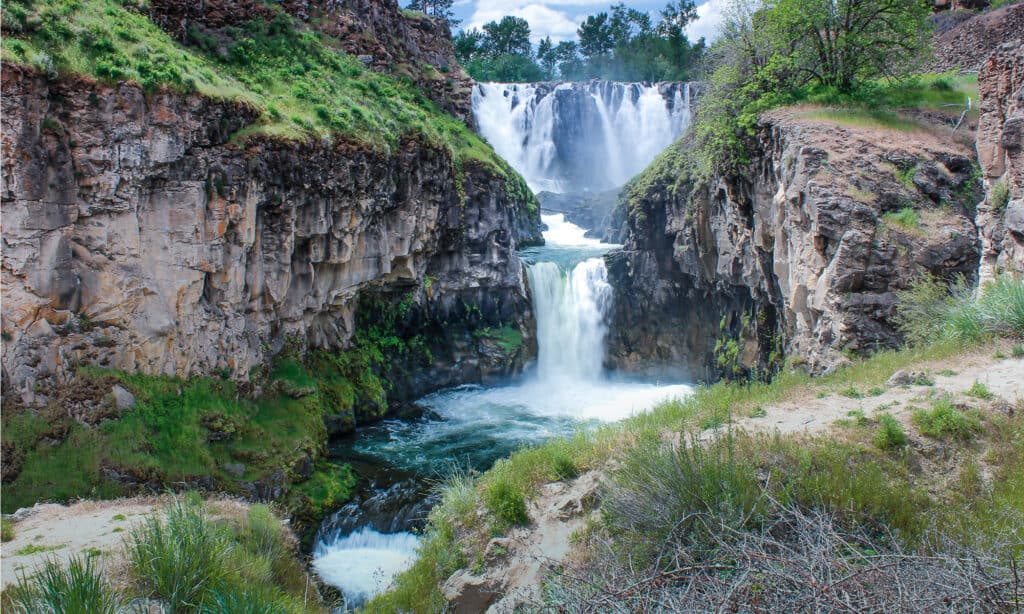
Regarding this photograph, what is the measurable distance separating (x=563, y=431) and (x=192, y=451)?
387 inches

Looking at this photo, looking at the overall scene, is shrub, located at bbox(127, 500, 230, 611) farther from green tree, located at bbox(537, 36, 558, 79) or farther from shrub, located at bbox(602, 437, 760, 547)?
green tree, located at bbox(537, 36, 558, 79)

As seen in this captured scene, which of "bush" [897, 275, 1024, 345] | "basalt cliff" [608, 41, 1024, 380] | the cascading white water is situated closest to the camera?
"bush" [897, 275, 1024, 345]

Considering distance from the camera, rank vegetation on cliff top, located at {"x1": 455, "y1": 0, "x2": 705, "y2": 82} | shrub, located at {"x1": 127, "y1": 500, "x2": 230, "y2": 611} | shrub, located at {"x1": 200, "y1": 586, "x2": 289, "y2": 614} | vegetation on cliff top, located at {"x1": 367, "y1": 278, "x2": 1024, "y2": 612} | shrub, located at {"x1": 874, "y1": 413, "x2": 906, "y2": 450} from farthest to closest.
Result: vegetation on cliff top, located at {"x1": 455, "y1": 0, "x2": 705, "y2": 82}, shrub, located at {"x1": 874, "y1": 413, "x2": 906, "y2": 450}, shrub, located at {"x1": 127, "y1": 500, "x2": 230, "y2": 611}, shrub, located at {"x1": 200, "y1": 586, "x2": 289, "y2": 614}, vegetation on cliff top, located at {"x1": 367, "y1": 278, "x2": 1024, "y2": 612}

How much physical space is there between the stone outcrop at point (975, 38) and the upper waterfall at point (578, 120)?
44.4 ft

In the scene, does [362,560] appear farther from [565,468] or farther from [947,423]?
[947,423]

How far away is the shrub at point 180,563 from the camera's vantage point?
538 centimetres

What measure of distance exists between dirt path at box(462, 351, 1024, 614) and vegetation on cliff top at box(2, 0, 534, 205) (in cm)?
1176

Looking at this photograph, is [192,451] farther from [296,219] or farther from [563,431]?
[563,431]

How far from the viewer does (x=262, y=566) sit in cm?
711

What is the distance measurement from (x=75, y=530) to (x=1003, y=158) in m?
15.6

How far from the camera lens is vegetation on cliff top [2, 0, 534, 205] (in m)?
11.7

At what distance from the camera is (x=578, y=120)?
36.7 metres

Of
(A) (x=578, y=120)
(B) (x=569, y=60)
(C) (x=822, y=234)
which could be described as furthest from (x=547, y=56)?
(C) (x=822, y=234)

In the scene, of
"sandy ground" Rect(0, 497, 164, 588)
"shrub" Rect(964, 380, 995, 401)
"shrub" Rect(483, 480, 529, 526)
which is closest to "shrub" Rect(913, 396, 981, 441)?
"shrub" Rect(964, 380, 995, 401)
